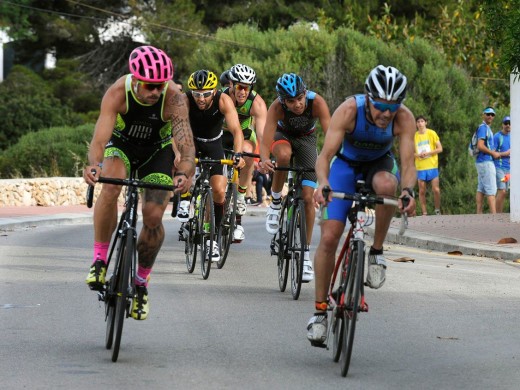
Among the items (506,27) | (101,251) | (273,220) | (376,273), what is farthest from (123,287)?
(506,27)

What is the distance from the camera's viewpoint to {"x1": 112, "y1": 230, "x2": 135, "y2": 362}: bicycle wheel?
8.20m

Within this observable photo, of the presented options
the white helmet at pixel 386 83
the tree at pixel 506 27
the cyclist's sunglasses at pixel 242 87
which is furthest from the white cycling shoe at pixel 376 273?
the tree at pixel 506 27

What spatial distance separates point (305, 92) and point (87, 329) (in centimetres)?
339

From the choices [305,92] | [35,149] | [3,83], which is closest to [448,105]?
[35,149]

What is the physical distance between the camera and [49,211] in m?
27.0

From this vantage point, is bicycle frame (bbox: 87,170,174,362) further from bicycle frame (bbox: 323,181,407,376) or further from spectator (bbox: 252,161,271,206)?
spectator (bbox: 252,161,271,206)

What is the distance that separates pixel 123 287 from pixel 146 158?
1.30 metres

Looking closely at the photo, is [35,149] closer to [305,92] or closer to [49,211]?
[49,211]

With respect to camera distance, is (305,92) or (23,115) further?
(23,115)

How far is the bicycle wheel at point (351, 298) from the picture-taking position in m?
7.76

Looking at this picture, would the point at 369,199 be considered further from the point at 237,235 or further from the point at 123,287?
the point at 237,235

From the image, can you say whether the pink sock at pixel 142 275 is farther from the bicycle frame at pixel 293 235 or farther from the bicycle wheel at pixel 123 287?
the bicycle frame at pixel 293 235

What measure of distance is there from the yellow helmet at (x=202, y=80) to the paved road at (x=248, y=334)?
191 centimetres

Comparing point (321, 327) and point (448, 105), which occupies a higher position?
point (448, 105)
